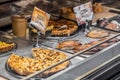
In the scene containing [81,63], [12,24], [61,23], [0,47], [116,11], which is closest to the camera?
[81,63]

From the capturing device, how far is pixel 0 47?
173 cm

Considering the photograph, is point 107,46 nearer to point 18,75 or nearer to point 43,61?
point 43,61

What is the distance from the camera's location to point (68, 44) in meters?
1.88

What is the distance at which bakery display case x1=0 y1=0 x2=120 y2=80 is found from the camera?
1359 millimetres

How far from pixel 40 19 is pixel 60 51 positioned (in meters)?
0.23

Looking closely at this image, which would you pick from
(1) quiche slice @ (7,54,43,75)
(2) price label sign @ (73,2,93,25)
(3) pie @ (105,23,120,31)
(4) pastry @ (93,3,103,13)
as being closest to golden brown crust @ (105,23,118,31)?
(3) pie @ (105,23,120,31)

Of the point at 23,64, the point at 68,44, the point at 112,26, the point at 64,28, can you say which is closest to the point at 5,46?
the point at 23,64

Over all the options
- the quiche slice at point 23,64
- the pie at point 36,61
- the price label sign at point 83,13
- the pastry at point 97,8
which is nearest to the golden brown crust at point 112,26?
the price label sign at point 83,13

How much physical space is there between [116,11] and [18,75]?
123cm

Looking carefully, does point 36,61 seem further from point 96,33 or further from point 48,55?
point 96,33

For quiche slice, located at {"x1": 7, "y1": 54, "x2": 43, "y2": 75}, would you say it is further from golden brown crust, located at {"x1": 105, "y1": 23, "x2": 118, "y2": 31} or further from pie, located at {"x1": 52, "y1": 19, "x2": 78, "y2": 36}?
golden brown crust, located at {"x1": 105, "y1": 23, "x2": 118, "y2": 31}

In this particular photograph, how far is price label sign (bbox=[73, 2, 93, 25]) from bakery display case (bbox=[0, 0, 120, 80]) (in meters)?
0.08

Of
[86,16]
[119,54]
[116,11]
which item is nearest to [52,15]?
[86,16]

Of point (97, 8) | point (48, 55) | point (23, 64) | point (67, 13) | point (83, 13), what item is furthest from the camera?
point (97, 8)
